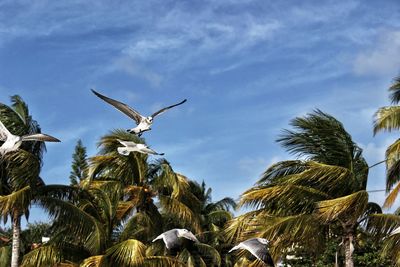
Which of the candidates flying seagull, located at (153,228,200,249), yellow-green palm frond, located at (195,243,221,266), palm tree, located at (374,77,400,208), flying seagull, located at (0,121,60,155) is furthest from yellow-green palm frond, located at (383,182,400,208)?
yellow-green palm frond, located at (195,243,221,266)

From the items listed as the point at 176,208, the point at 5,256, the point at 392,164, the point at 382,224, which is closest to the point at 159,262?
the point at 176,208

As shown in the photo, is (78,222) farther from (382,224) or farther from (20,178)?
(382,224)

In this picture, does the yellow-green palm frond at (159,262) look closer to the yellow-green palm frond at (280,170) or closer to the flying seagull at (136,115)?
the yellow-green palm frond at (280,170)

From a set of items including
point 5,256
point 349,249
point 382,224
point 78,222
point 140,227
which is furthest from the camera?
point 5,256

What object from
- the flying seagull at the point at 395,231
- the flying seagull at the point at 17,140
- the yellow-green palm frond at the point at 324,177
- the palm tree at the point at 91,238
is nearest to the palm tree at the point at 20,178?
the palm tree at the point at 91,238

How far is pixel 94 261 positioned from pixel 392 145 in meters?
7.52

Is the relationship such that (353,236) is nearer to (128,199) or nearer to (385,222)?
(385,222)

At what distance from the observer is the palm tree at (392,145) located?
1545 cm

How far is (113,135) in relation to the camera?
68.7 feet

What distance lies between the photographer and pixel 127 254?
16.9 meters

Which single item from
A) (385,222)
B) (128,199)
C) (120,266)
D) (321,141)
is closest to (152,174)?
(128,199)

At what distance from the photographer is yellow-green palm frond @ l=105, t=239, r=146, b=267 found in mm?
16734

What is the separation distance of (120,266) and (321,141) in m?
5.80

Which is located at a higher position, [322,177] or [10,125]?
[10,125]
